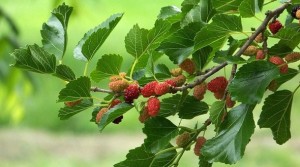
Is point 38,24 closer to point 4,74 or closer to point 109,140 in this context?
point 109,140

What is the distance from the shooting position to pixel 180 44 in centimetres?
55

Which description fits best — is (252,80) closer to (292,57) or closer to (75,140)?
(292,57)

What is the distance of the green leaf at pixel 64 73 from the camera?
1.74 ft

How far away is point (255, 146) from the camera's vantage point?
12.4 feet

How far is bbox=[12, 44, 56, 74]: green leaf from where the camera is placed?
20.4 inches

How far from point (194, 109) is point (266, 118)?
61 mm

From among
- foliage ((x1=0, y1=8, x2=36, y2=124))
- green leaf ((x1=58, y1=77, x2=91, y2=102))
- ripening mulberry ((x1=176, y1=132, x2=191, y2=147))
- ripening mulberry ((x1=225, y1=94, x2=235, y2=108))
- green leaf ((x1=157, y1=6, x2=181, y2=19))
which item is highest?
foliage ((x1=0, y1=8, x2=36, y2=124))

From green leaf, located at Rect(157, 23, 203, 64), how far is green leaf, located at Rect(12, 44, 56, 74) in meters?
0.09

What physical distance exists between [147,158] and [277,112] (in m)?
0.12

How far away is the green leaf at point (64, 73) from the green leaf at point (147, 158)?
0.26 ft

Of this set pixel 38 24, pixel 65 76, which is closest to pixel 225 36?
pixel 65 76

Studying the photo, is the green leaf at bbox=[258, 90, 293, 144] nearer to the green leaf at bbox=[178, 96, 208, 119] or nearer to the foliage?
the green leaf at bbox=[178, 96, 208, 119]

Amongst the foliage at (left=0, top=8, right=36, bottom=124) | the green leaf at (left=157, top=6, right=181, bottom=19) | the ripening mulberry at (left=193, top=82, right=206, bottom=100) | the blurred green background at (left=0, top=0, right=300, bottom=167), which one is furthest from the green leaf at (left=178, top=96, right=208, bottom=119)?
the blurred green background at (left=0, top=0, right=300, bottom=167)

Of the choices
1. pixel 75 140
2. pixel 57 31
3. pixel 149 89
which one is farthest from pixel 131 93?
pixel 75 140
